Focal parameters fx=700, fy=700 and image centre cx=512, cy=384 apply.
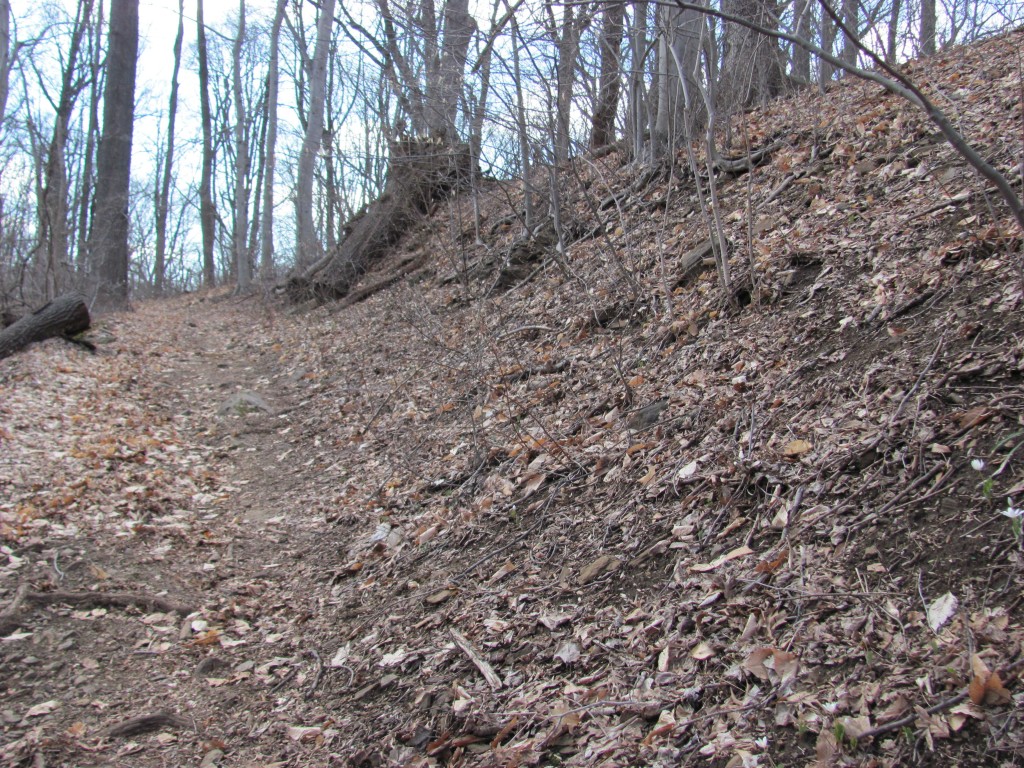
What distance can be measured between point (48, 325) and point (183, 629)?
739 cm

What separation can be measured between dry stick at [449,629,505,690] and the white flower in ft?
6.00

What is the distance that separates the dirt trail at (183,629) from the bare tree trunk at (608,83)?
169 inches

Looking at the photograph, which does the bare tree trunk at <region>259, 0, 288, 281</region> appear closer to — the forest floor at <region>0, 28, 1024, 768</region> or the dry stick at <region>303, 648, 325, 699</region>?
Result: the forest floor at <region>0, 28, 1024, 768</region>

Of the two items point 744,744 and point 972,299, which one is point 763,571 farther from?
point 972,299

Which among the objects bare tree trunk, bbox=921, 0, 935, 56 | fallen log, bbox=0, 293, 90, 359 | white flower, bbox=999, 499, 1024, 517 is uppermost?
bare tree trunk, bbox=921, 0, 935, 56

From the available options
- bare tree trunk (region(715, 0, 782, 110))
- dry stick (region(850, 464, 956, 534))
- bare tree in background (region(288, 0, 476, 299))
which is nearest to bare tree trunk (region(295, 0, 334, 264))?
bare tree in background (region(288, 0, 476, 299))

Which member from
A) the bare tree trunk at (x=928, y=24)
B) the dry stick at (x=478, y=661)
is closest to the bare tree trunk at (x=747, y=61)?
the bare tree trunk at (x=928, y=24)

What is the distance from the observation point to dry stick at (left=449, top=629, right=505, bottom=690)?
2.71 meters

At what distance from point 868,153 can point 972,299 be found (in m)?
2.69


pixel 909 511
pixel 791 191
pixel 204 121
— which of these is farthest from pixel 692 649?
pixel 204 121

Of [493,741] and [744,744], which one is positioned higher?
[744,744]

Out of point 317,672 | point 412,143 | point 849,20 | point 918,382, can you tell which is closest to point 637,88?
point 849,20

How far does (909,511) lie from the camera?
8.16 ft

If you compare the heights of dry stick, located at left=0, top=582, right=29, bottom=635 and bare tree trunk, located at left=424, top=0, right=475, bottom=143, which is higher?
bare tree trunk, located at left=424, top=0, right=475, bottom=143
